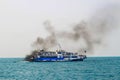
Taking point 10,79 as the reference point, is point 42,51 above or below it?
above

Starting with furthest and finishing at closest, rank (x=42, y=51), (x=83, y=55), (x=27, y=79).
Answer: (x=83, y=55) → (x=42, y=51) → (x=27, y=79)

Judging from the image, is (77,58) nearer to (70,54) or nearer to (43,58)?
(70,54)

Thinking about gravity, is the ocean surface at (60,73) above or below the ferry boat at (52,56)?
below

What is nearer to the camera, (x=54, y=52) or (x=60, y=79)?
(x=60, y=79)

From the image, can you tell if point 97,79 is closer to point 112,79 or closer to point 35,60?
point 112,79

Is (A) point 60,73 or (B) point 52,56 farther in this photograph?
(B) point 52,56

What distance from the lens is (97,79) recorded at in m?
78.4

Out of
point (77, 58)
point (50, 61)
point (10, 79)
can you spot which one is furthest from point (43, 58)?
point (10, 79)

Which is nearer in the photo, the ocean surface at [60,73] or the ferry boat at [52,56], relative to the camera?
the ocean surface at [60,73]

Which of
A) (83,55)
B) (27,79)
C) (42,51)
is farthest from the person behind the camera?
(83,55)

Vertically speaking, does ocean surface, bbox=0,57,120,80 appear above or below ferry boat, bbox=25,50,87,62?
below

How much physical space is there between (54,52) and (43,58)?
21.0 feet

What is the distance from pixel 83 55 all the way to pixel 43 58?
2379 centimetres

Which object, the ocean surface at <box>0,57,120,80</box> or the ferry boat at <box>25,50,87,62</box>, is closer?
the ocean surface at <box>0,57,120,80</box>
